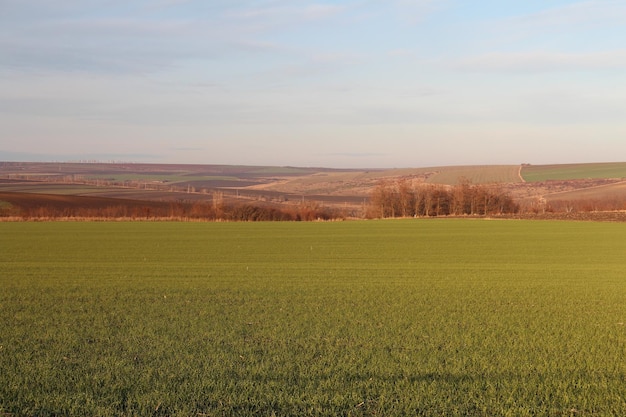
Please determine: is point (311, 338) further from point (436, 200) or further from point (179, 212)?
point (436, 200)

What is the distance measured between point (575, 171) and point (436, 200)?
7300 centimetres

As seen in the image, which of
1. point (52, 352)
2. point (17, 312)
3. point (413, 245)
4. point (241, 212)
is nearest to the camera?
point (52, 352)

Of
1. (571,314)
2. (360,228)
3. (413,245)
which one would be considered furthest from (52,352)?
(360,228)

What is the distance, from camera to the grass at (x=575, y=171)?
119875 millimetres

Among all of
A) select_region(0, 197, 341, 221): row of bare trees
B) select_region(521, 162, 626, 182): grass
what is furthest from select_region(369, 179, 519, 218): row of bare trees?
select_region(521, 162, 626, 182): grass

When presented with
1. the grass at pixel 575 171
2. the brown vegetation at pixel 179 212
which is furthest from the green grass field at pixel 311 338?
the grass at pixel 575 171

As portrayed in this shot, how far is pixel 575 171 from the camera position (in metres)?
130

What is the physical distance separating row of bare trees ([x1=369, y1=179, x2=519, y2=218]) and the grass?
5602cm

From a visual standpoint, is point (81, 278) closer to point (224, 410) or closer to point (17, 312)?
point (17, 312)

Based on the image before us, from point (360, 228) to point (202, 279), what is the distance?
3057 cm

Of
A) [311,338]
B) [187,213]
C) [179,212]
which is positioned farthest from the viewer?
[187,213]

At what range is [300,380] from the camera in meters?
7.91

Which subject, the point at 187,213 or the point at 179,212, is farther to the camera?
the point at 187,213

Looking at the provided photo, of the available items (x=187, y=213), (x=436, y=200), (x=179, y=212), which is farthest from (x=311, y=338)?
(x=436, y=200)
